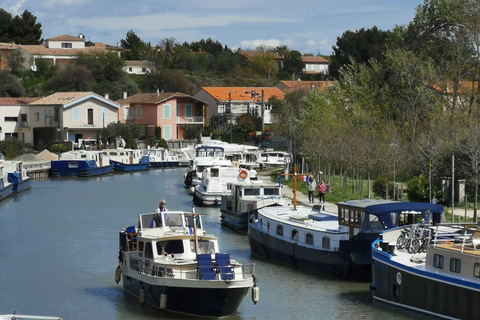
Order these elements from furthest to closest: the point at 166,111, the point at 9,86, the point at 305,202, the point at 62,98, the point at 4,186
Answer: the point at 9,86
the point at 166,111
the point at 62,98
the point at 4,186
the point at 305,202

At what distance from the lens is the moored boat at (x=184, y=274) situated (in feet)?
87.9

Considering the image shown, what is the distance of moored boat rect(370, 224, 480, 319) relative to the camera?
1011 inches

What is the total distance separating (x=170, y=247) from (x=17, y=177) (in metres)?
40.0

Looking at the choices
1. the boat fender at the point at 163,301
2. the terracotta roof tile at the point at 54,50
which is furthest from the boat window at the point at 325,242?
the terracotta roof tile at the point at 54,50

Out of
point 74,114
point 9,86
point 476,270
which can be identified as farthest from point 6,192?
point 9,86

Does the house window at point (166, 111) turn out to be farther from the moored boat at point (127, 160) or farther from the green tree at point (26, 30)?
the green tree at point (26, 30)

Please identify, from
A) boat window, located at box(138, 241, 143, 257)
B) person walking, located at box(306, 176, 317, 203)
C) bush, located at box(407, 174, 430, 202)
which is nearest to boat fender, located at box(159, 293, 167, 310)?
boat window, located at box(138, 241, 143, 257)

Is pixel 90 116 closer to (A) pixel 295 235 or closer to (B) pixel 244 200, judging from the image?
(B) pixel 244 200

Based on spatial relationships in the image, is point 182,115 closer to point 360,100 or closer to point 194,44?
point 360,100

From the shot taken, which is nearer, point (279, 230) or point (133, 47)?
point (279, 230)

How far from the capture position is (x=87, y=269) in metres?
35.7

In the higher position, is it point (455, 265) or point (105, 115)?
point (105, 115)

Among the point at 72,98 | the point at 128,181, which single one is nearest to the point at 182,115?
the point at 72,98

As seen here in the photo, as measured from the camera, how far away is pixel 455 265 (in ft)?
86.1
